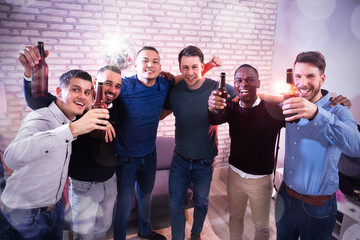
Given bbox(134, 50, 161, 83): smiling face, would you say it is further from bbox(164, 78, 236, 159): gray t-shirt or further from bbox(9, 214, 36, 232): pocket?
bbox(9, 214, 36, 232): pocket

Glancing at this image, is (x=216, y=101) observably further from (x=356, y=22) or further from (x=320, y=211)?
(x=356, y=22)

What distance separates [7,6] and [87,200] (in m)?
3.00

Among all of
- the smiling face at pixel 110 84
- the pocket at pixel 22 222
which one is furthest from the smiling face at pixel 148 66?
the pocket at pixel 22 222

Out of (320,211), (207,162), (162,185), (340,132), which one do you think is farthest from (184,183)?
(340,132)

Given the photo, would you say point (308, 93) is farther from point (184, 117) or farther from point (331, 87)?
point (331, 87)

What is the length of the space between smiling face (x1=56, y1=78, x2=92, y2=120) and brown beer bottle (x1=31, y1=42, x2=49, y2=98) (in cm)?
17

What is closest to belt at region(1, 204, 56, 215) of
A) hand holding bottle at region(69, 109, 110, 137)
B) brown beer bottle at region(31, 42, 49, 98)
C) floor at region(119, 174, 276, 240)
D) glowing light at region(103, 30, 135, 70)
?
hand holding bottle at region(69, 109, 110, 137)

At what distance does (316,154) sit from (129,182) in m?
1.67

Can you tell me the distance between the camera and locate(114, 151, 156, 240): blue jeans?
2234 millimetres

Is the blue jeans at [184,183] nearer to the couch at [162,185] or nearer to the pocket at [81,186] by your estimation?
the couch at [162,185]

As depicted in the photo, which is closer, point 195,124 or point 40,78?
point 40,78

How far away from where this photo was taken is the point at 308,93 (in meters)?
1.71

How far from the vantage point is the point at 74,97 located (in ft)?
5.31

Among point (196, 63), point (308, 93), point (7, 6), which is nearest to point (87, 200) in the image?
point (196, 63)
